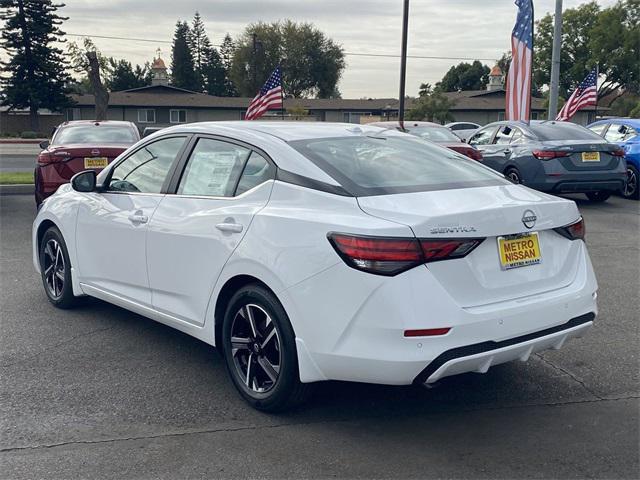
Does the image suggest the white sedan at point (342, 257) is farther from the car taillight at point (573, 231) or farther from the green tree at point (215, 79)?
the green tree at point (215, 79)

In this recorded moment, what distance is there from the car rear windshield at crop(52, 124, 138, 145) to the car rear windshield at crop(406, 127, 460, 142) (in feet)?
18.0

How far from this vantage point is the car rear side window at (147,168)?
191 inches

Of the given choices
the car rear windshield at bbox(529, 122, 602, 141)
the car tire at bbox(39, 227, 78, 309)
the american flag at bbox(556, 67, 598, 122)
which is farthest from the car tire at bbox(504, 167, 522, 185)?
the american flag at bbox(556, 67, 598, 122)

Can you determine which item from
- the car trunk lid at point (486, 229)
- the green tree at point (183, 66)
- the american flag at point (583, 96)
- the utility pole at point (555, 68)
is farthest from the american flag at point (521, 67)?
the green tree at point (183, 66)

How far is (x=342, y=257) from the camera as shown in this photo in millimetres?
3391

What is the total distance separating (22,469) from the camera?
3355mm

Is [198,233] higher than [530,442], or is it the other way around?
[198,233]

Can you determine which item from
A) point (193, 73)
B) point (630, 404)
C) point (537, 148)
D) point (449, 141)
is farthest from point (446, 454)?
point (193, 73)

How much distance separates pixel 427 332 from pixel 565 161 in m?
9.44

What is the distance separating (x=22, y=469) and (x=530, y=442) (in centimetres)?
246

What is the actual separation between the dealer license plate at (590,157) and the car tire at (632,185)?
5.49ft

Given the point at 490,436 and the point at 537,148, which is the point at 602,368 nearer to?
the point at 490,436

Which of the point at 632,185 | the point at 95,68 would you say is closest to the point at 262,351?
the point at 632,185

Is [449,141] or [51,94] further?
[51,94]
